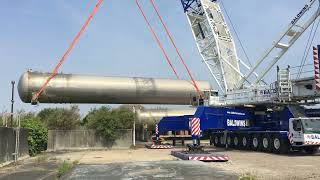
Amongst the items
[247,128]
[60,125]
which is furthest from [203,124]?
[60,125]

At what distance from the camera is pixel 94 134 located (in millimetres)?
43156

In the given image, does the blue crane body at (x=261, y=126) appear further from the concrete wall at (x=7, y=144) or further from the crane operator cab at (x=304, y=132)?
the concrete wall at (x=7, y=144)

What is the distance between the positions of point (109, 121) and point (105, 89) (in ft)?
14.4

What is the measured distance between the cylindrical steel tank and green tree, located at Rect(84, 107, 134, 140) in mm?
1840

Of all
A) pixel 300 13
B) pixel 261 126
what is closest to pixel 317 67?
pixel 300 13

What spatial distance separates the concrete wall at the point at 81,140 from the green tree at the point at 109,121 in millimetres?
569

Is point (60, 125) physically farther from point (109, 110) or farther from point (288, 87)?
point (288, 87)

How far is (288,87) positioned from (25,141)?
18.1 metres

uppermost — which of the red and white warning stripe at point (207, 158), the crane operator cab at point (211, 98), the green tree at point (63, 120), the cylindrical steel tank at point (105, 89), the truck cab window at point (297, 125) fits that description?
the cylindrical steel tank at point (105, 89)

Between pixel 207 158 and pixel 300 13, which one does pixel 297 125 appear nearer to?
pixel 207 158

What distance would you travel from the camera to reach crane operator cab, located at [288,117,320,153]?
27.2 m

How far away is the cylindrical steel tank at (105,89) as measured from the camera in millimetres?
38781

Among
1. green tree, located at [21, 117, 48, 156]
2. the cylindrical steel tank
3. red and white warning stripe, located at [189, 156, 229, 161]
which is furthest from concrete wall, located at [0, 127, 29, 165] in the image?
the cylindrical steel tank

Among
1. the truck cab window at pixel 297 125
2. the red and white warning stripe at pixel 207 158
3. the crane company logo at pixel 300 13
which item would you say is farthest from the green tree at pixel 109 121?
the red and white warning stripe at pixel 207 158
